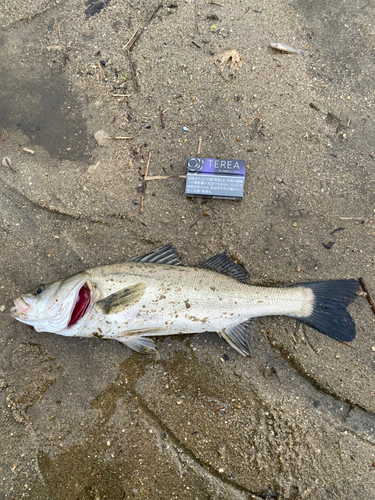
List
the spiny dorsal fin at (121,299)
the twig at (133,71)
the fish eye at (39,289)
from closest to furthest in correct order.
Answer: the spiny dorsal fin at (121,299) < the fish eye at (39,289) < the twig at (133,71)

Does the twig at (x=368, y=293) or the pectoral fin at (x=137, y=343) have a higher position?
the pectoral fin at (x=137, y=343)

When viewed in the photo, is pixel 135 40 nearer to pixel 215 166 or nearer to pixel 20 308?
pixel 215 166

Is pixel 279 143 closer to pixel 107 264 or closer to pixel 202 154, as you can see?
pixel 202 154

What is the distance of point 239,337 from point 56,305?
80.8 inches

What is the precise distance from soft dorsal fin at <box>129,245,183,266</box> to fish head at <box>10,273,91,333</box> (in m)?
0.64

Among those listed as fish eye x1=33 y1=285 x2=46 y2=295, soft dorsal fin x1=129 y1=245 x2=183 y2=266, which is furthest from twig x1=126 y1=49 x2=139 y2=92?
fish eye x1=33 y1=285 x2=46 y2=295

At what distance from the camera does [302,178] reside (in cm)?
371

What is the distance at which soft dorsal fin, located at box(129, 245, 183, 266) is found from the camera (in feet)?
11.3

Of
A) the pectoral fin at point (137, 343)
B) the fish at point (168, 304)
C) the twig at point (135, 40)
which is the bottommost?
the pectoral fin at point (137, 343)

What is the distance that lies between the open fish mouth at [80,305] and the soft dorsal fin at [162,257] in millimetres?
600

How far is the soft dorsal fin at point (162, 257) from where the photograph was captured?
3443mm

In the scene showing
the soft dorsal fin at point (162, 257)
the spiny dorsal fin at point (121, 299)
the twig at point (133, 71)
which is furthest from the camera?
the twig at point (133, 71)

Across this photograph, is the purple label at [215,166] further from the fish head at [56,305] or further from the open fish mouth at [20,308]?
the open fish mouth at [20,308]

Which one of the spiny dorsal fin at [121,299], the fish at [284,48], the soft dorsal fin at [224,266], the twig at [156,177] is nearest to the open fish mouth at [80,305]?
the spiny dorsal fin at [121,299]
